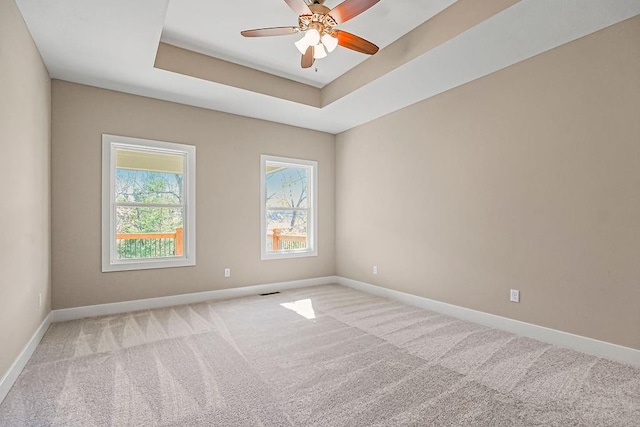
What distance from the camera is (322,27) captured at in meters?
2.61

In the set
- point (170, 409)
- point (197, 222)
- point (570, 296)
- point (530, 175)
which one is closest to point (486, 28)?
point (530, 175)

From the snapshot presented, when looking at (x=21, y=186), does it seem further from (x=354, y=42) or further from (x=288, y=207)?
(x=288, y=207)

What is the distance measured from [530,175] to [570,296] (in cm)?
115

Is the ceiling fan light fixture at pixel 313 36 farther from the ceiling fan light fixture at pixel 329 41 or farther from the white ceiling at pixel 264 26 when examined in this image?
the white ceiling at pixel 264 26

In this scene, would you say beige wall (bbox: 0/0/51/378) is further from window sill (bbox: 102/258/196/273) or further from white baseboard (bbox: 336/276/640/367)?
white baseboard (bbox: 336/276/640/367)

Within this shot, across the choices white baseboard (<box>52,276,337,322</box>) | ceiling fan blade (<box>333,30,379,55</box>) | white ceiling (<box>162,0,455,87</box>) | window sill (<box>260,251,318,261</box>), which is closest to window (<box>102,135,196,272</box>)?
white baseboard (<box>52,276,337,322</box>)

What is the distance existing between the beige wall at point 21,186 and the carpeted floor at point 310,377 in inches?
15.3

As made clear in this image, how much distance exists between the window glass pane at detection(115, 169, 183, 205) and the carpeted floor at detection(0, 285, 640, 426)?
1530 millimetres

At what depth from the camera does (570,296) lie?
2.82m

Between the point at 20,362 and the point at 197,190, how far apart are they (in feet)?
8.41

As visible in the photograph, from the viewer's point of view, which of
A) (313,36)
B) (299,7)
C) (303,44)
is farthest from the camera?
(303,44)

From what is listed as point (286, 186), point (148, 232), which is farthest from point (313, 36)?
point (148, 232)

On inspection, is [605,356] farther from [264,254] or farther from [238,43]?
[238,43]

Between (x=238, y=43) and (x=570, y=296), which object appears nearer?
(x=570, y=296)
